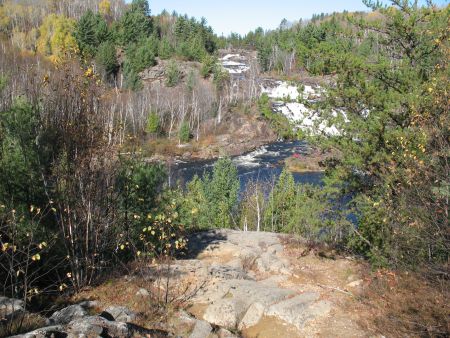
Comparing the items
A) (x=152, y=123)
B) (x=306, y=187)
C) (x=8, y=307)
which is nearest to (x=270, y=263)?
(x=306, y=187)

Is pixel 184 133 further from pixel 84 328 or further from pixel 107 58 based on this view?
pixel 84 328

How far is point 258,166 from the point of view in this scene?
2029 inches

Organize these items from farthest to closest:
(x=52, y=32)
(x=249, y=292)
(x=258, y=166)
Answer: (x=52, y=32) < (x=258, y=166) < (x=249, y=292)

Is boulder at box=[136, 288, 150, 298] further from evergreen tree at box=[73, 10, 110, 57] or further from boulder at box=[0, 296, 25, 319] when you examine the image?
evergreen tree at box=[73, 10, 110, 57]

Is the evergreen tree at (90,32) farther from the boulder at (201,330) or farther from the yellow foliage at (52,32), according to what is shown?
the boulder at (201,330)

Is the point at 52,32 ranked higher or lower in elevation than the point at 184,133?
higher

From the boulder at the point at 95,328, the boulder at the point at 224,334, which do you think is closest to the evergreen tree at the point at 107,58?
the boulder at the point at 224,334

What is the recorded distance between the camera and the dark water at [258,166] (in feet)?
152

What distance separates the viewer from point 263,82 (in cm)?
8625

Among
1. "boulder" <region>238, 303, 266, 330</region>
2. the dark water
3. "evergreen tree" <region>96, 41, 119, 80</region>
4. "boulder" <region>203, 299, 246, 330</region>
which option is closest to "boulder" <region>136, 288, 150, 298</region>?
"boulder" <region>203, 299, 246, 330</region>

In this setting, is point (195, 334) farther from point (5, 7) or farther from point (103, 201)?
point (5, 7)

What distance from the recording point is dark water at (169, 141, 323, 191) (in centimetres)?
4642

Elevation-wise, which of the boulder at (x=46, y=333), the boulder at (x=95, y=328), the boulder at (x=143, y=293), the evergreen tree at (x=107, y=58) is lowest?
the boulder at (x=143, y=293)

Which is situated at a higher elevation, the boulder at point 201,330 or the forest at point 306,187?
the forest at point 306,187
